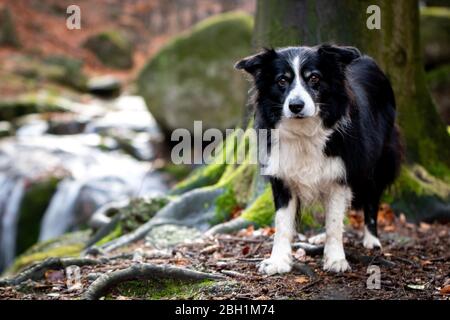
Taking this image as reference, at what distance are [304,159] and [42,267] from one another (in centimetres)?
237

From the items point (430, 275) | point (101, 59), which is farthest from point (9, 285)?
point (101, 59)

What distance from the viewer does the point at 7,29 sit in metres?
21.8

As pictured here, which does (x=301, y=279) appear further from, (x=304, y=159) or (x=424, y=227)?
(x=424, y=227)

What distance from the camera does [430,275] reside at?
468 cm

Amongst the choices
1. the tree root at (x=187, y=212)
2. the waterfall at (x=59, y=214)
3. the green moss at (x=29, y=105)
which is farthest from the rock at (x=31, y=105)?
the tree root at (x=187, y=212)

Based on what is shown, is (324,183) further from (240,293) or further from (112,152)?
(112,152)

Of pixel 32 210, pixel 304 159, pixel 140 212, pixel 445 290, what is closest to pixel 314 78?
pixel 304 159

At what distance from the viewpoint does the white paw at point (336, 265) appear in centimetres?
466

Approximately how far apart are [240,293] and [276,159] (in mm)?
1068

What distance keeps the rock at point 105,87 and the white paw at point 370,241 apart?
15.8 m

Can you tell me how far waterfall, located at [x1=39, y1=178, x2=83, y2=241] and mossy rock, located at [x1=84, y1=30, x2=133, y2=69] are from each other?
38.6 ft

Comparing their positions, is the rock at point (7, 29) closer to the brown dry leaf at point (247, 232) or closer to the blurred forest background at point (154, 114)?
the blurred forest background at point (154, 114)

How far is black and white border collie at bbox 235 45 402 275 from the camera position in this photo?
Answer: 437 centimetres

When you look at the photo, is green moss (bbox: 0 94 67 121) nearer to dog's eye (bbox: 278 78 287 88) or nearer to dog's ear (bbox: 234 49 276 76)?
dog's ear (bbox: 234 49 276 76)
